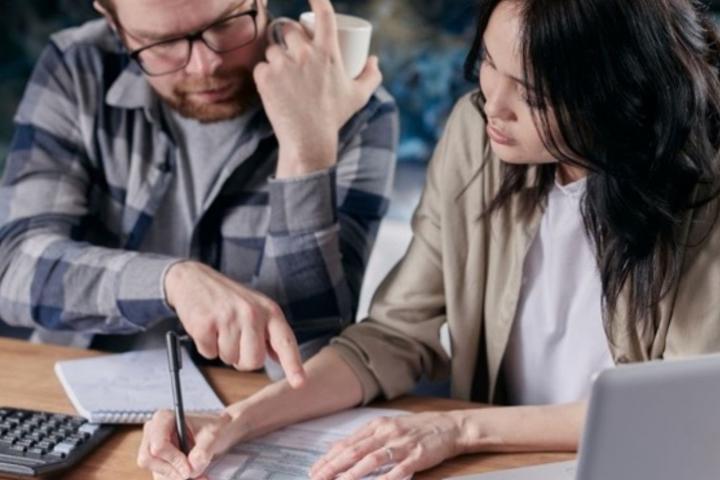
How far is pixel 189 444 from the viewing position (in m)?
1.21

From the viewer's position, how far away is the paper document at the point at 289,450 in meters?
1.18

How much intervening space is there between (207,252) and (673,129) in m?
0.77

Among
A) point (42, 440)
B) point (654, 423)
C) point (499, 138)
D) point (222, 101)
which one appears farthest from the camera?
point (222, 101)

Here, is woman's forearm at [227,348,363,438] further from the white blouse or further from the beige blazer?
the white blouse

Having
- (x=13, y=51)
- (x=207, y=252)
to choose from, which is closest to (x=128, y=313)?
(x=207, y=252)

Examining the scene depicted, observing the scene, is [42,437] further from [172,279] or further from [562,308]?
[562,308]

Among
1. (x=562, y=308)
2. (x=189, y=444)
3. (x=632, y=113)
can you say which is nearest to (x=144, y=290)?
(x=189, y=444)

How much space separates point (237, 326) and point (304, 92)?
433 millimetres

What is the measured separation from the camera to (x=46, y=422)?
1.26m

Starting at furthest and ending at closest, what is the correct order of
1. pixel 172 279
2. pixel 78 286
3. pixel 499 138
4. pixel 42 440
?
pixel 78 286 < pixel 172 279 < pixel 499 138 < pixel 42 440

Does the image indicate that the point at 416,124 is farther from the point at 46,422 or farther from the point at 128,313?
the point at 46,422

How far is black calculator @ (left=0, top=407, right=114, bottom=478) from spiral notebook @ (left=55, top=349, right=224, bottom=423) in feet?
0.11

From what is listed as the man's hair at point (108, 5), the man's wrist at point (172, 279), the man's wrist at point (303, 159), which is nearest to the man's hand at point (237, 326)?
the man's wrist at point (172, 279)

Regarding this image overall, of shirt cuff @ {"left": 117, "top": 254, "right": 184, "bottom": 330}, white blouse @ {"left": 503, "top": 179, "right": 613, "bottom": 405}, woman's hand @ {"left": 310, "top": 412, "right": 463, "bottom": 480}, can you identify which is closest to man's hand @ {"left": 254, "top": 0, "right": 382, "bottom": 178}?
shirt cuff @ {"left": 117, "top": 254, "right": 184, "bottom": 330}
